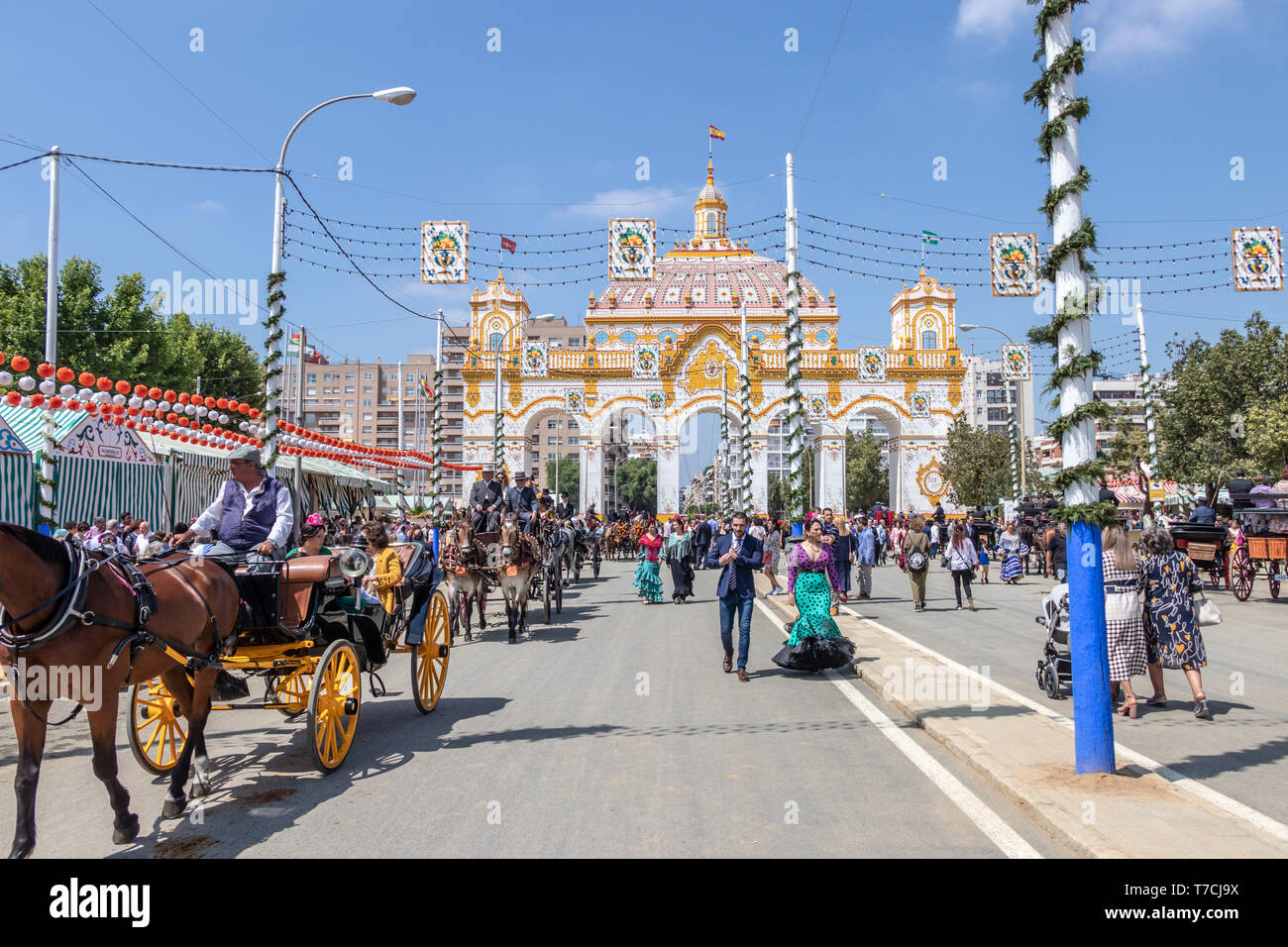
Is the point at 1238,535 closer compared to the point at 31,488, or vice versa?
the point at 31,488

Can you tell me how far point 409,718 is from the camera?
845 centimetres

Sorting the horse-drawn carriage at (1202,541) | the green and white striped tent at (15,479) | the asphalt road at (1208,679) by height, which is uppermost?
the green and white striped tent at (15,479)

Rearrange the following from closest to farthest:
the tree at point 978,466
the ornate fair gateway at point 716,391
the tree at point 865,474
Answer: the tree at point 978,466
the ornate fair gateway at point 716,391
the tree at point 865,474

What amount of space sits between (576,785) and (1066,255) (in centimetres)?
489

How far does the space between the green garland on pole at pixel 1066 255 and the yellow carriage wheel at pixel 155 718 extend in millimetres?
6339

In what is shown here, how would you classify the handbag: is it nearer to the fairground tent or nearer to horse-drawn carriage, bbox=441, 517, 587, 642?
horse-drawn carriage, bbox=441, 517, 587, 642

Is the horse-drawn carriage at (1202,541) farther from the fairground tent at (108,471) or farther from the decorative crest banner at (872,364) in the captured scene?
the decorative crest banner at (872,364)

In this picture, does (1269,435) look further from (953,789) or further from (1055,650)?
(953,789)

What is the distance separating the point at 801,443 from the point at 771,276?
57633 mm

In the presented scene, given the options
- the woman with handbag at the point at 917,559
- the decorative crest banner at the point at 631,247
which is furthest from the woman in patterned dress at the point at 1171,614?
the decorative crest banner at the point at 631,247

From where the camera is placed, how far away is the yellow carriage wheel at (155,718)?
6227mm

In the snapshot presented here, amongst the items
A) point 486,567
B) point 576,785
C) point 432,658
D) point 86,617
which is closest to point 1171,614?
point 576,785
